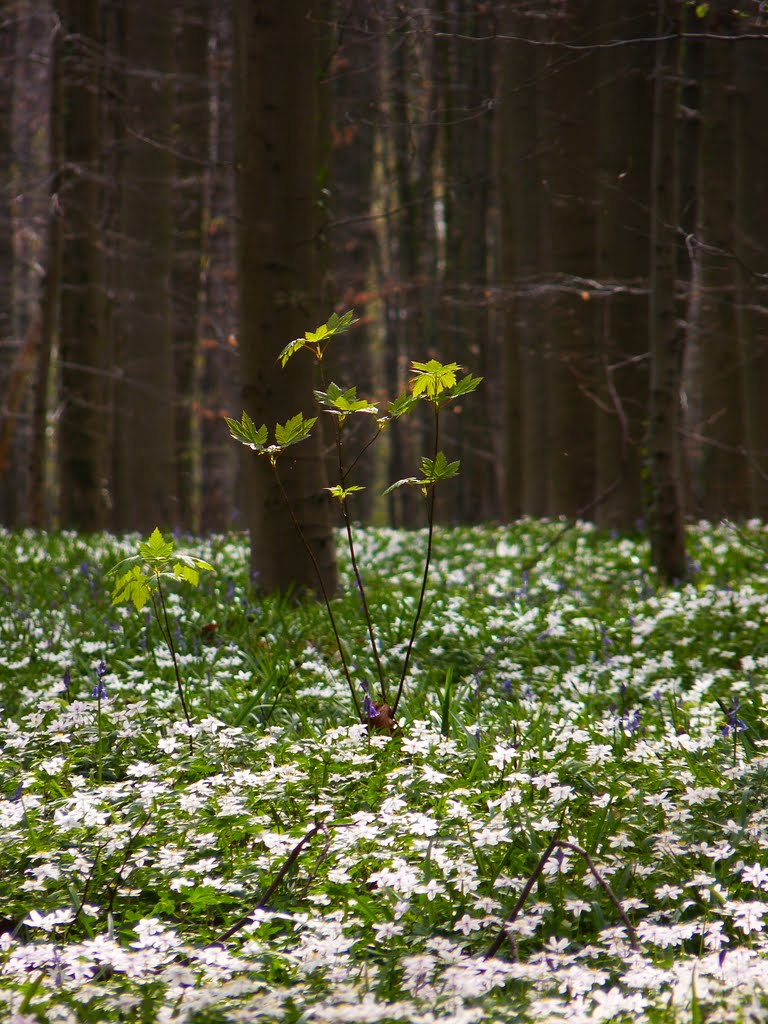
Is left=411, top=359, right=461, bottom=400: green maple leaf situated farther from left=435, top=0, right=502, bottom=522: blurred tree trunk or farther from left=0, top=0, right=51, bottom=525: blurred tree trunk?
left=435, top=0, right=502, bottom=522: blurred tree trunk

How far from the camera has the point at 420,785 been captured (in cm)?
329

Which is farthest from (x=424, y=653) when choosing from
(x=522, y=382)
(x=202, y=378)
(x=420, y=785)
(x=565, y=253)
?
(x=202, y=378)

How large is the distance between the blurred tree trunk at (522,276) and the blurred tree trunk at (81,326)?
503cm

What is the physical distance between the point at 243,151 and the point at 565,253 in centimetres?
590

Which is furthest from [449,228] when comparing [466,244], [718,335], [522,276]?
[718,335]

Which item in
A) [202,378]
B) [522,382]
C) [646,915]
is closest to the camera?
[646,915]

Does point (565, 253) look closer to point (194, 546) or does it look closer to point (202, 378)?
point (194, 546)

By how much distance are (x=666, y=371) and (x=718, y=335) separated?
4.28 m

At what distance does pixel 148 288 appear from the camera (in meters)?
13.2

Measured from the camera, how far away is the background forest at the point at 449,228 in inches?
255

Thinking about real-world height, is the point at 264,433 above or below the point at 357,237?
below

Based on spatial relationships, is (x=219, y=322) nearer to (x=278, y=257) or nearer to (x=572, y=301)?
(x=572, y=301)

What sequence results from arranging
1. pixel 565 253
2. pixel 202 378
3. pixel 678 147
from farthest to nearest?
pixel 202 378, pixel 565 253, pixel 678 147

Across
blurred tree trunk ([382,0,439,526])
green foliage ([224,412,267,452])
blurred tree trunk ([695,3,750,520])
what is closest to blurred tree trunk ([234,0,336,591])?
green foliage ([224,412,267,452])
